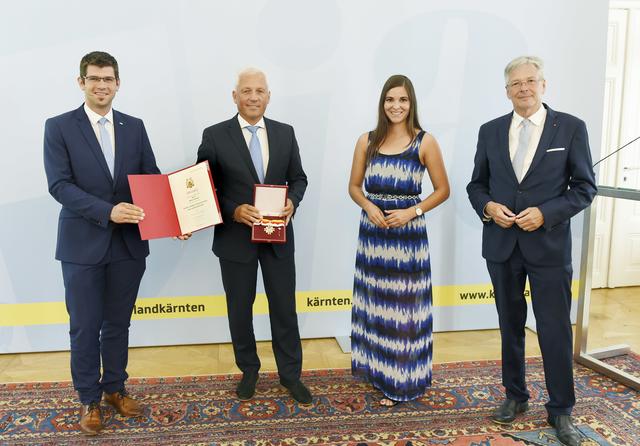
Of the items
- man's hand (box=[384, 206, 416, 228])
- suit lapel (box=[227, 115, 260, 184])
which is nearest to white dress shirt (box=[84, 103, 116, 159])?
suit lapel (box=[227, 115, 260, 184])

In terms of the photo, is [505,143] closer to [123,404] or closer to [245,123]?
[245,123]

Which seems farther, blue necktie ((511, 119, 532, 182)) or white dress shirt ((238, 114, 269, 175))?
white dress shirt ((238, 114, 269, 175))

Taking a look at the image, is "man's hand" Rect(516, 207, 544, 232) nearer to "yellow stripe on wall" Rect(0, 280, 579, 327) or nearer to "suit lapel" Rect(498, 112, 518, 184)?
"suit lapel" Rect(498, 112, 518, 184)

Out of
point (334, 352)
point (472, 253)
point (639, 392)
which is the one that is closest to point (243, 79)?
point (334, 352)

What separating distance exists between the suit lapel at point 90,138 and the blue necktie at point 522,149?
6.19ft

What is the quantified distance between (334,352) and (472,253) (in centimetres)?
127

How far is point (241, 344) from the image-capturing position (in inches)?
115

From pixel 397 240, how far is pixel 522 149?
745 mm

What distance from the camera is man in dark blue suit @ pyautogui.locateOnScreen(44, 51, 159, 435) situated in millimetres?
2434

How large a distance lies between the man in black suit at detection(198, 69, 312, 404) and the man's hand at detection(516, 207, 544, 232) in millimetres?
1098

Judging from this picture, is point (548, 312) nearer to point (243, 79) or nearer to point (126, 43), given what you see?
point (243, 79)

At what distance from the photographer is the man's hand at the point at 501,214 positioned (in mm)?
2379

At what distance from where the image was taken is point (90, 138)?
2.47 metres

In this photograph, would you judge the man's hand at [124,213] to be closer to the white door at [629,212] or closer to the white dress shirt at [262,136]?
the white dress shirt at [262,136]
